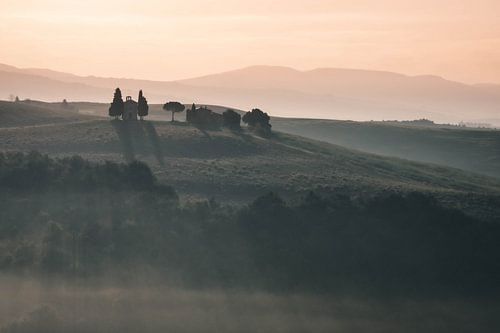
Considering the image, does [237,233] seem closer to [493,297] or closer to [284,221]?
[284,221]

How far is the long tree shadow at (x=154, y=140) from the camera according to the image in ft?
366

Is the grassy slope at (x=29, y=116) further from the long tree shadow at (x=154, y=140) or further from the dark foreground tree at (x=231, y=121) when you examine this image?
the dark foreground tree at (x=231, y=121)

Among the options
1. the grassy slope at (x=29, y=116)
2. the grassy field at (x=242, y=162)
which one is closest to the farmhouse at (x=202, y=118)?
the grassy field at (x=242, y=162)

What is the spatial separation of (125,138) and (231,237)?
50.5 m

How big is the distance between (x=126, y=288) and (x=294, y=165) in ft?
175

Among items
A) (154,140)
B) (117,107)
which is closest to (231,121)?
(117,107)

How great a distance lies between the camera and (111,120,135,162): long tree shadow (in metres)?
112

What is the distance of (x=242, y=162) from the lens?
11175 centimetres

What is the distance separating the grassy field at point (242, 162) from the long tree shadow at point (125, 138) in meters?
0.14

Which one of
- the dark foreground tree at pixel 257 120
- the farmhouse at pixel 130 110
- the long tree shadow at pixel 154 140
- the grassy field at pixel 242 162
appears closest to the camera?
the grassy field at pixel 242 162

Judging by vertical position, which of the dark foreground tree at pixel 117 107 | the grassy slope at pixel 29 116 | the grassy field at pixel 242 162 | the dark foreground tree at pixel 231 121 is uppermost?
the dark foreground tree at pixel 117 107

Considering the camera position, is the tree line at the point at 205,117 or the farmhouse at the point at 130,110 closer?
the tree line at the point at 205,117

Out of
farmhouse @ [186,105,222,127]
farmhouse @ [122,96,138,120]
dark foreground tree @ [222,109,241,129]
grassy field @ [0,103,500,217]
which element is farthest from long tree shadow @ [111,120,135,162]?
dark foreground tree @ [222,109,241,129]

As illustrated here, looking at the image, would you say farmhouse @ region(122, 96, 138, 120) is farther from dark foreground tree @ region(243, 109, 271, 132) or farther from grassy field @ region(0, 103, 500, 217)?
dark foreground tree @ region(243, 109, 271, 132)
